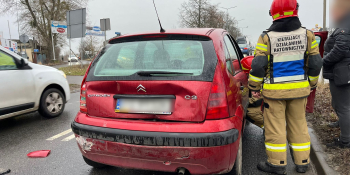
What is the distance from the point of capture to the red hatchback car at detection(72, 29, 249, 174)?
204cm

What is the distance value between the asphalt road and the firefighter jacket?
38.2 inches

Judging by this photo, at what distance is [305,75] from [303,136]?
0.67 m

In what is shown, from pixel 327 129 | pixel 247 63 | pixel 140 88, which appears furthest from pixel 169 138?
pixel 327 129

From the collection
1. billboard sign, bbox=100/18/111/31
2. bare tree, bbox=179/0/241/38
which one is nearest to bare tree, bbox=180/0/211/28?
bare tree, bbox=179/0/241/38

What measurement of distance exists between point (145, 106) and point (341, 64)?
252cm

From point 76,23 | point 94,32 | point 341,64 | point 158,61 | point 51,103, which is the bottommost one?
point 51,103

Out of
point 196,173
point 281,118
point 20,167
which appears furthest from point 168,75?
point 20,167

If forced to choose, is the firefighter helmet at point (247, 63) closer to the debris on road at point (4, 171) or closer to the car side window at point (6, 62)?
the debris on road at point (4, 171)

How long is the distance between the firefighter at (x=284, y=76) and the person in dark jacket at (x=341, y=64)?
58cm

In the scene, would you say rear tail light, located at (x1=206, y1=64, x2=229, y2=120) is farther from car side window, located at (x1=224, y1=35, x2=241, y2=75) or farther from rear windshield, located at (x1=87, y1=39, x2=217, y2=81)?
car side window, located at (x1=224, y1=35, x2=241, y2=75)

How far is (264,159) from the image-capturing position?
10.4ft

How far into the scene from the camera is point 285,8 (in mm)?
2527

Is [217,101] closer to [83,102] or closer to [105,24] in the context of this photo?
[83,102]

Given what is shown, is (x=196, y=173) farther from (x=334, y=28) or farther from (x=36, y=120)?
(x=36, y=120)
